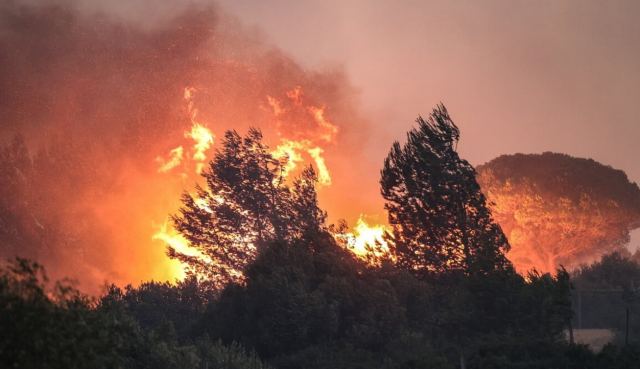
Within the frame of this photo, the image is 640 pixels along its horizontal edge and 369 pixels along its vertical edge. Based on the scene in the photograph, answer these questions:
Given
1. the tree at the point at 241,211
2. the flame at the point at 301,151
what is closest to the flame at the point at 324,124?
the flame at the point at 301,151

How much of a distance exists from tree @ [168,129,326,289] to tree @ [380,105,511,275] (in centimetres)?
951

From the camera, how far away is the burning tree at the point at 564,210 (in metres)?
117

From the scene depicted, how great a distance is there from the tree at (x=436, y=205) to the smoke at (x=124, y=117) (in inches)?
1363

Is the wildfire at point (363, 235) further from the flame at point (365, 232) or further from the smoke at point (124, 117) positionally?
the smoke at point (124, 117)

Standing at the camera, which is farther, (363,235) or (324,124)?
(324,124)

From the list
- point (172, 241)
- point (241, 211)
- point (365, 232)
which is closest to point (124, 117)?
point (172, 241)

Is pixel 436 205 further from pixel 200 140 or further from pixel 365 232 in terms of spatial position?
pixel 200 140

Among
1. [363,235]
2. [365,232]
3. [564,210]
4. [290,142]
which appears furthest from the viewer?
[564,210]

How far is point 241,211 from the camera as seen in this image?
237ft

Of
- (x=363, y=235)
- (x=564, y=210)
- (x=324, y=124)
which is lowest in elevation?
(x=363, y=235)

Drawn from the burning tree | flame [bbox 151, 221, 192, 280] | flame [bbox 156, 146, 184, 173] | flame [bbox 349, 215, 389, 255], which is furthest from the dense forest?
the burning tree

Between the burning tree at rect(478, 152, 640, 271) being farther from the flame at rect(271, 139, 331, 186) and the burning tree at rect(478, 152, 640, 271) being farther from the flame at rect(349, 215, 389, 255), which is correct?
the flame at rect(349, 215, 389, 255)

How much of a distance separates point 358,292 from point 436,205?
11368 millimetres

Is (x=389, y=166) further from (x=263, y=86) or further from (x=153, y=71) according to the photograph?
(x=153, y=71)
